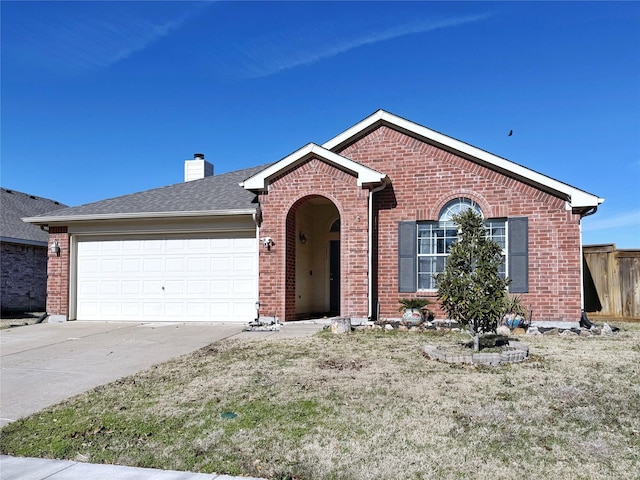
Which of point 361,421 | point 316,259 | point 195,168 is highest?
point 195,168

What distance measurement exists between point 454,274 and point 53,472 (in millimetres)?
5629

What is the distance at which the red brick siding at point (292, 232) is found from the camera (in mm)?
11211

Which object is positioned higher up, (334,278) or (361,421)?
(334,278)

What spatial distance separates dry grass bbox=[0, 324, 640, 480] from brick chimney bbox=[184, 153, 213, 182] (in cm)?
1194

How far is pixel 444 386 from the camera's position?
5.79 m

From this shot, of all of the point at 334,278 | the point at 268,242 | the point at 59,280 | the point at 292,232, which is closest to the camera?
the point at 268,242

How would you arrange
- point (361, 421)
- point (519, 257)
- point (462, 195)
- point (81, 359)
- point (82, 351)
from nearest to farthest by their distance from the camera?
point (361, 421)
point (81, 359)
point (82, 351)
point (519, 257)
point (462, 195)

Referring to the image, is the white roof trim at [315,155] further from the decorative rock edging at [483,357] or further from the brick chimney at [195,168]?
the brick chimney at [195,168]

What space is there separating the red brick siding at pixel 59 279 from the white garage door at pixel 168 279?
0.34 meters

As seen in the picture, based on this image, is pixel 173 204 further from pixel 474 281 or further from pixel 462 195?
pixel 474 281

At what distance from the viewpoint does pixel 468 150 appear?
11.3 m

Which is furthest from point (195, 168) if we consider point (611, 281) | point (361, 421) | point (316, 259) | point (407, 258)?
point (361, 421)

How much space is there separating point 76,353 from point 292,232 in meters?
5.60

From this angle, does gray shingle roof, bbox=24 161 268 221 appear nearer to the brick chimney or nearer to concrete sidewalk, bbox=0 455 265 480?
the brick chimney
